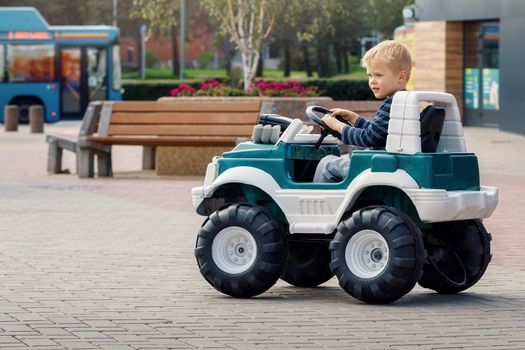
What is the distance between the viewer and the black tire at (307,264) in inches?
318

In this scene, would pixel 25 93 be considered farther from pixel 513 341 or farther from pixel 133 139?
pixel 513 341

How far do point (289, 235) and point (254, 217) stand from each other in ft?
1.12

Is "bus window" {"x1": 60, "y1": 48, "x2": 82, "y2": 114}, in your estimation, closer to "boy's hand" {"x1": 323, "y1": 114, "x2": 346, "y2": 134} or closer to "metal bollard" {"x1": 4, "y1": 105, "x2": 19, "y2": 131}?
"metal bollard" {"x1": 4, "y1": 105, "x2": 19, "y2": 131}

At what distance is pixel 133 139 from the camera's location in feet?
57.4

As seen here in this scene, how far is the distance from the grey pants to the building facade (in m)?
25.7

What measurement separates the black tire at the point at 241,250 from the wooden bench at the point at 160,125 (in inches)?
376

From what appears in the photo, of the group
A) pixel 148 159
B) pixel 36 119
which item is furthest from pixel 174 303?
pixel 36 119

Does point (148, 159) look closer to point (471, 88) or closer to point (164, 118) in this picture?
point (164, 118)

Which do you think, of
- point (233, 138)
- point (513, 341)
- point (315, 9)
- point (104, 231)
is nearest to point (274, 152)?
point (513, 341)

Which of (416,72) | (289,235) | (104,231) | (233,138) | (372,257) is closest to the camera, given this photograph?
(372,257)

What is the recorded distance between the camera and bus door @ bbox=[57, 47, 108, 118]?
41.7 meters

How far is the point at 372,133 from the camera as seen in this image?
301 inches

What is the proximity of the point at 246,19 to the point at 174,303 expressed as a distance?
81.0 feet

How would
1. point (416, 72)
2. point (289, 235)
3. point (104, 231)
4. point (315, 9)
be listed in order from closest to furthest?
1. point (289, 235)
2. point (104, 231)
3. point (315, 9)
4. point (416, 72)
